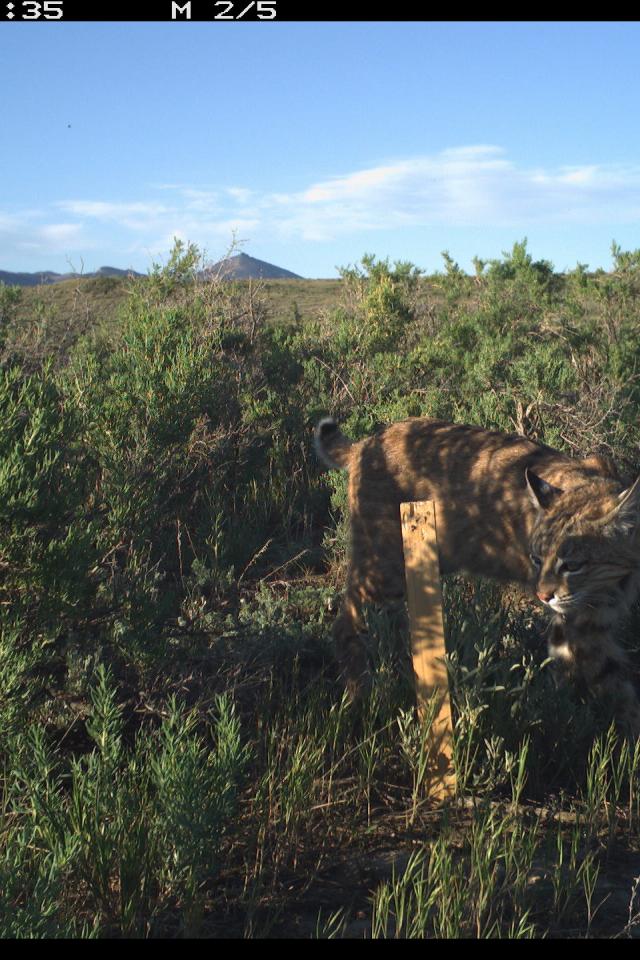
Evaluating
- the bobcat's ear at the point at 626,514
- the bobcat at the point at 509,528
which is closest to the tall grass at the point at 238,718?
the bobcat at the point at 509,528

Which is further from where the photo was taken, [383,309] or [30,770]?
[383,309]

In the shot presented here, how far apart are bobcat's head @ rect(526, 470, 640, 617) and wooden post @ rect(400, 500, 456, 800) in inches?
32.0

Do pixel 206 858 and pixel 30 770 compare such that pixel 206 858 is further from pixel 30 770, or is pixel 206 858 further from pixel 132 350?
pixel 132 350

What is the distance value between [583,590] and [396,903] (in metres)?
2.26

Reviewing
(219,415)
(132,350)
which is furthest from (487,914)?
(219,415)

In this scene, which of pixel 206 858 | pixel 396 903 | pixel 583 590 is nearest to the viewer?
pixel 396 903

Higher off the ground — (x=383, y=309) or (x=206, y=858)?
(x=383, y=309)

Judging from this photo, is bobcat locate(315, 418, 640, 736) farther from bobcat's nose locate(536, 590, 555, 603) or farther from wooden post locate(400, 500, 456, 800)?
wooden post locate(400, 500, 456, 800)

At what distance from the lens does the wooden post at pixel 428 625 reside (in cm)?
409

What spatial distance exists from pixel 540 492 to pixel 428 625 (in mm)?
1142

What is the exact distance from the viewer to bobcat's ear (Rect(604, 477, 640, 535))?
183 inches

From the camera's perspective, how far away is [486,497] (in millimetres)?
5379

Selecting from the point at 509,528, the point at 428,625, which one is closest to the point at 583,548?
the point at 509,528

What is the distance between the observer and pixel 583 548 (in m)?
4.79
